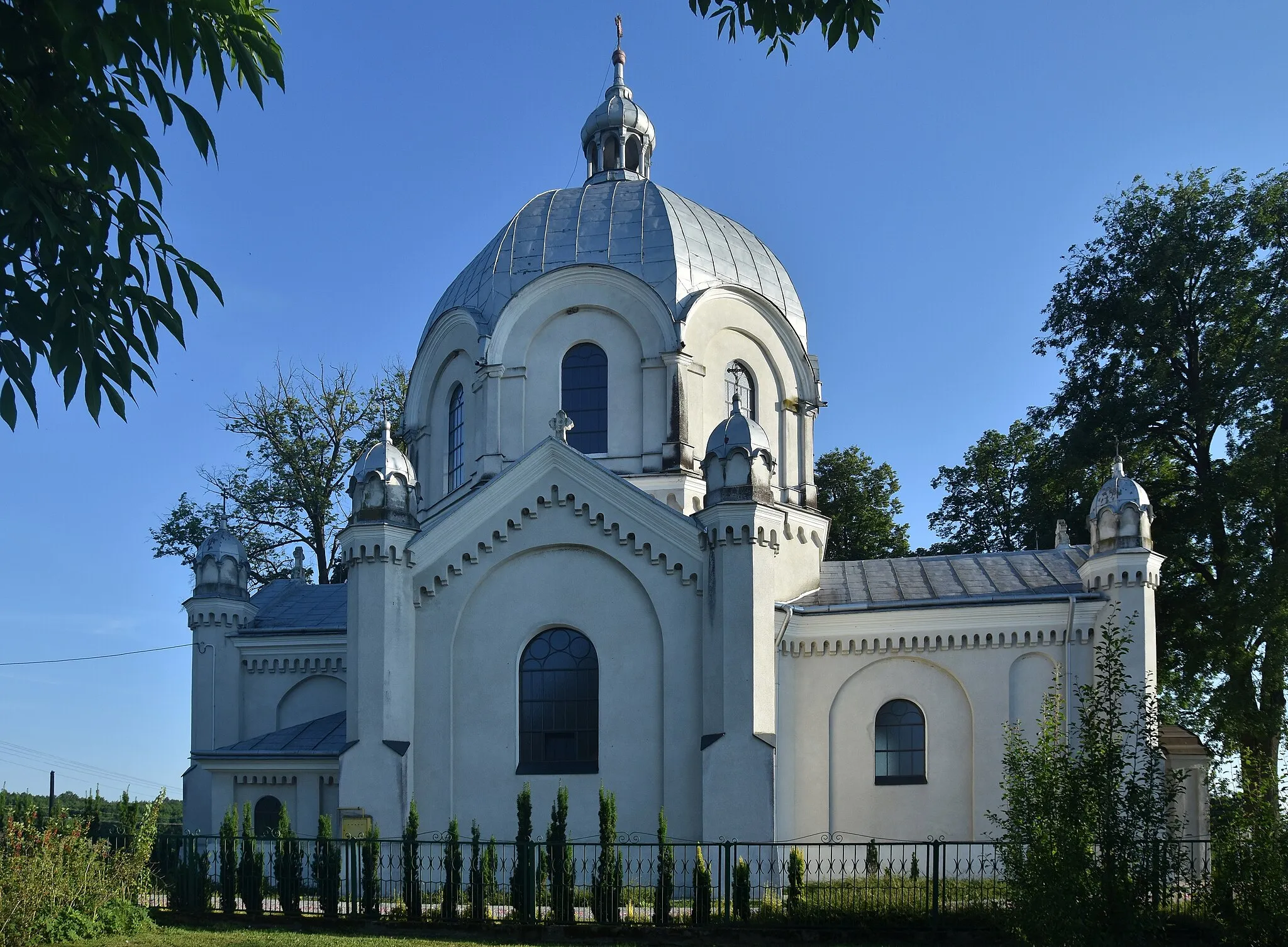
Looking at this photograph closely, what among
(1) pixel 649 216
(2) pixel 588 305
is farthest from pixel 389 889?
A: (1) pixel 649 216

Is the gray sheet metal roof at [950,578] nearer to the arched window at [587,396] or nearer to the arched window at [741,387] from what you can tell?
the arched window at [741,387]

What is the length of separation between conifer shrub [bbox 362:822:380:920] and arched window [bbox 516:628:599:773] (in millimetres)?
3939

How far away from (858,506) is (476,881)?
72.7ft

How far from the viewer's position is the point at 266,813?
79.0 ft

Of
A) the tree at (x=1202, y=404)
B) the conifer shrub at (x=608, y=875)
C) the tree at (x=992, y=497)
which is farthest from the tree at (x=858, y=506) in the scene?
the conifer shrub at (x=608, y=875)

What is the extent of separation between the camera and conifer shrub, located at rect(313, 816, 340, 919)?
1808 cm

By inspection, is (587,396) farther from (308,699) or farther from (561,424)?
(308,699)

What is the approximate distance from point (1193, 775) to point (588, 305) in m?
14.5

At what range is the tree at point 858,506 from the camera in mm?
37188

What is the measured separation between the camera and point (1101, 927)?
12.2 m

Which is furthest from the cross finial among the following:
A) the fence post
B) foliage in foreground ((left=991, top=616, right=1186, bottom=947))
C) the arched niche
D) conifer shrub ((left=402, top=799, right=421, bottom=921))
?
foliage in foreground ((left=991, top=616, right=1186, bottom=947))

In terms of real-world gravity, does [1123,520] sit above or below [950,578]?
above

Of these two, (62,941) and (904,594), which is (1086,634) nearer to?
(904,594)

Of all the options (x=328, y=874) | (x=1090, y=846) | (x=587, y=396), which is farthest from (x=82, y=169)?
(x=587, y=396)
